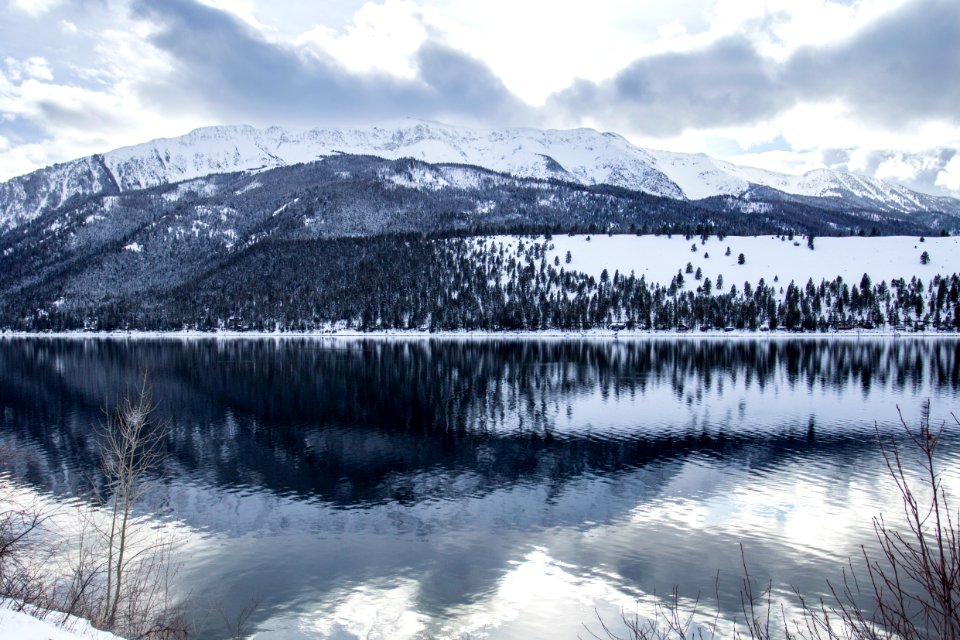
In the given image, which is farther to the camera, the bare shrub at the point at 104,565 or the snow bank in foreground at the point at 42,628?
the bare shrub at the point at 104,565

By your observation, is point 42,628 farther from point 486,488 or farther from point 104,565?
point 486,488

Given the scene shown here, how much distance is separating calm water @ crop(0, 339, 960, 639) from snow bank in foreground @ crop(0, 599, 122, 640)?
4074mm

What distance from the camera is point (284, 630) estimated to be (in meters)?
16.5

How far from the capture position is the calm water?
18516 millimetres

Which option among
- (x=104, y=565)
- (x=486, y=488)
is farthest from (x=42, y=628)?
(x=486, y=488)

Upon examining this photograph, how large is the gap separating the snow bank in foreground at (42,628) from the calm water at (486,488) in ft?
13.4

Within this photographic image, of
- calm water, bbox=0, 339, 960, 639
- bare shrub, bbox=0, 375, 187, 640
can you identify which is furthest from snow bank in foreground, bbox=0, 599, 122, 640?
calm water, bbox=0, 339, 960, 639

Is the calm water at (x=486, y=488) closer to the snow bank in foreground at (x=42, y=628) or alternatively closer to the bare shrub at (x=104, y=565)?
the bare shrub at (x=104, y=565)

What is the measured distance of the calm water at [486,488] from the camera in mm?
18516

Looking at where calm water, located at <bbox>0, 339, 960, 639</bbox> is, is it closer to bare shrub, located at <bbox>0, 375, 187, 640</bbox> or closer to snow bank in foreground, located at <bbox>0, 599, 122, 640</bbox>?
bare shrub, located at <bbox>0, 375, 187, 640</bbox>

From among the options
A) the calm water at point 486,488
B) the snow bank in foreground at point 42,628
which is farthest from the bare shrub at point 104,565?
the calm water at point 486,488

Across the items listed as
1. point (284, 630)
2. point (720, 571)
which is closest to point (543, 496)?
point (720, 571)

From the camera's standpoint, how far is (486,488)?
29.2 meters

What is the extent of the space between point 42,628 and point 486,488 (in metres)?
19.9
